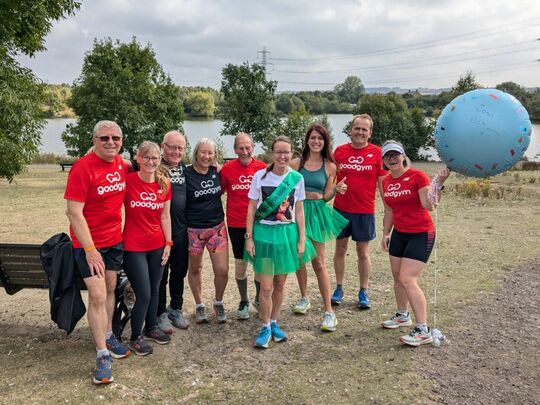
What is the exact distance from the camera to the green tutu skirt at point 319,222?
4.42 m

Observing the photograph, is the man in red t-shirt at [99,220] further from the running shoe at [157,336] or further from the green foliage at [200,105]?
the green foliage at [200,105]

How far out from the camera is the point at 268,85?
2609 cm

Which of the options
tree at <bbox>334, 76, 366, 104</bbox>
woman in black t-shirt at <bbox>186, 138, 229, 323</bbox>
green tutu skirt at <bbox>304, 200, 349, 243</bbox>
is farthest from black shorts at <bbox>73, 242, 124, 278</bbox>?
tree at <bbox>334, 76, 366, 104</bbox>

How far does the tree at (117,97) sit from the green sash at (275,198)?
1627 centimetres

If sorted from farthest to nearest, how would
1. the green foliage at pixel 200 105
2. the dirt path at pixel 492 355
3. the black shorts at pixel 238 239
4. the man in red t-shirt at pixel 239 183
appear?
1. the green foliage at pixel 200 105
2. the black shorts at pixel 238 239
3. the man in red t-shirt at pixel 239 183
4. the dirt path at pixel 492 355

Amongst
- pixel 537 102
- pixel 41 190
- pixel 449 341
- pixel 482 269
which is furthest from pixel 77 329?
pixel 537 102

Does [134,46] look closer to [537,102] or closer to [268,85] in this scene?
[268,85]

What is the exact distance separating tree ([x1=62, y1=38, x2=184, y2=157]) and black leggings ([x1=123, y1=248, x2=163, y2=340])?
1614 cm

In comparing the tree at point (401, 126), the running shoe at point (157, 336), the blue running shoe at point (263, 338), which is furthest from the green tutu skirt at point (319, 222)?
the tree at point (401, 126)

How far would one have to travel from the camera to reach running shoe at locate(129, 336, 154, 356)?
3854 mm

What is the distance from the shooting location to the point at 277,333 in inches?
164

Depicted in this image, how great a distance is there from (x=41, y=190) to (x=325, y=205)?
40.5 ft

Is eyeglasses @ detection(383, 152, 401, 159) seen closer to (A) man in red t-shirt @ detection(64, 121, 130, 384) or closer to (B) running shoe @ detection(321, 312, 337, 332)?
(B) running shoe @ detection(321, 312, 337, 332)

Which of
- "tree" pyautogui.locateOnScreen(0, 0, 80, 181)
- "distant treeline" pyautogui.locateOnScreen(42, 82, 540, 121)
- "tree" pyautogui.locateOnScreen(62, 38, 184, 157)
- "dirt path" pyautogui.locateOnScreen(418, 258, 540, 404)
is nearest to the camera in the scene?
"dirt path" pyautogui.locateOnScreen(418, 258, 540, 404)
